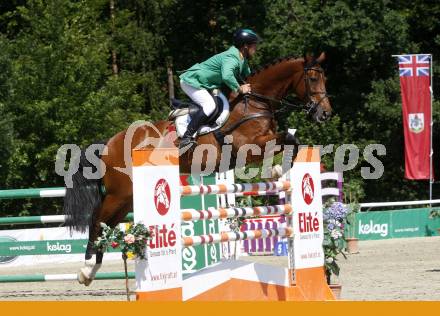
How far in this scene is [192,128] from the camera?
8.45 meters

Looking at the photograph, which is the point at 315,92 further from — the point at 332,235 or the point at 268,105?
the point at 332,235

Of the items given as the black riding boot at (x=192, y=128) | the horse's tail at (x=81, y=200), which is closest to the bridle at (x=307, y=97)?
the black riding boot at (x=192, y=128)

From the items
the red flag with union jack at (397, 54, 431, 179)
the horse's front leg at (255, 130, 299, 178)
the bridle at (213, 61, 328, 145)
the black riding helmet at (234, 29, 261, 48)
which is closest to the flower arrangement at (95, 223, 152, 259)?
the horse's front leg at (255, 130, 299, 178)

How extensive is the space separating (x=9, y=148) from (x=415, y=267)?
12.2 metres

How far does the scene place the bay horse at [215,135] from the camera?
8.42 metres

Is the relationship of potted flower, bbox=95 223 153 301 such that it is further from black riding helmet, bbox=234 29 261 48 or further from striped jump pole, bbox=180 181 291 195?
black riding helmet, bbox=234 29 261 48

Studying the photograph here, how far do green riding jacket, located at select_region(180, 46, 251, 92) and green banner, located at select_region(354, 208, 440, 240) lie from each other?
32.2ft

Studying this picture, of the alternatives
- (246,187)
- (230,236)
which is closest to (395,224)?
(246,187)

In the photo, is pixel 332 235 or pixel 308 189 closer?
pixel 308 189

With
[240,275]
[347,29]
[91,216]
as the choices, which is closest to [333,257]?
[240,275]

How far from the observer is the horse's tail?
344 inches

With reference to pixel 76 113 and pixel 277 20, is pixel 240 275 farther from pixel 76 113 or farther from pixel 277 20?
pixel 277 20

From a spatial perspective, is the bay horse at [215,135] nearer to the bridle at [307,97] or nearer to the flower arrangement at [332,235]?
the bridle at [307,97]

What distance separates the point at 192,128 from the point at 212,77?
51 cm
